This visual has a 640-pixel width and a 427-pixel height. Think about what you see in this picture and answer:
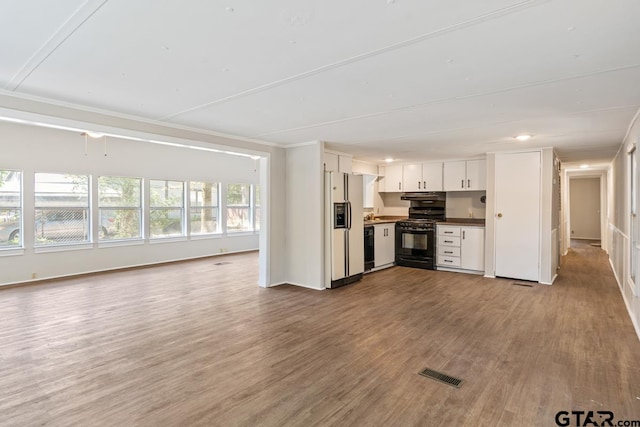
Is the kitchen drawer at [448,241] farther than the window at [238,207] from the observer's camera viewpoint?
No

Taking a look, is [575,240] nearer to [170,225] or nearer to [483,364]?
[483,364]

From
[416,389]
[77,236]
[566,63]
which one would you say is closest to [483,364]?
[416,389]

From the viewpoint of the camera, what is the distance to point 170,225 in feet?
26.7

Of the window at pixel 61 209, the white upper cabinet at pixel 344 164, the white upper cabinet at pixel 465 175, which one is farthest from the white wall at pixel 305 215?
the window at pixel 61 209

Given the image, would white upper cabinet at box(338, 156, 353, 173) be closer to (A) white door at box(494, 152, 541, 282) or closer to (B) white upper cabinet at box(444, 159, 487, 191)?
(B) white upper cabinet at box(444, 159, 487, 191)

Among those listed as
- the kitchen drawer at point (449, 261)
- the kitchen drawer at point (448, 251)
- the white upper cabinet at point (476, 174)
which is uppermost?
the white upper cabinet at point (476, 174)

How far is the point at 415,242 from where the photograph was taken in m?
7.27

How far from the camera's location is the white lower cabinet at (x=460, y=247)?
6551 mm

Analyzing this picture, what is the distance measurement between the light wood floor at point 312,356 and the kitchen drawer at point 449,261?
131 centimetres

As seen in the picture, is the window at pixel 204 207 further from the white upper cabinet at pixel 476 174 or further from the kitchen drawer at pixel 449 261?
the white upper cabinet at pixel 476 174

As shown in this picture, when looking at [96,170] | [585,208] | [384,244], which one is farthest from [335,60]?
[585,208]

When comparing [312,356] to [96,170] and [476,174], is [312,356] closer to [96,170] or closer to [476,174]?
[476,174]

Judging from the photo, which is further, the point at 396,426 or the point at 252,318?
the point at 252,318

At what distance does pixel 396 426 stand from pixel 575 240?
13.2m
